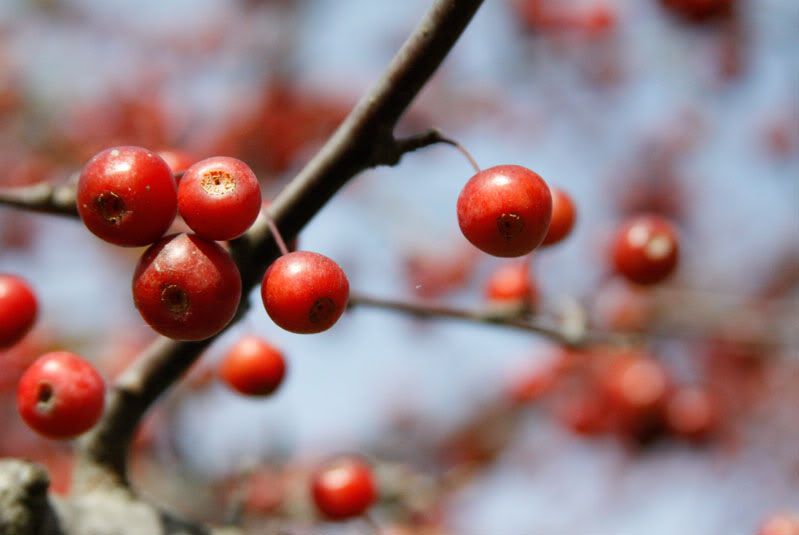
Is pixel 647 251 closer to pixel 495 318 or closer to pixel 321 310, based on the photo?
pixel 495 318

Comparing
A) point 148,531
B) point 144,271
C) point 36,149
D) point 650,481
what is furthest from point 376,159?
point 650,481

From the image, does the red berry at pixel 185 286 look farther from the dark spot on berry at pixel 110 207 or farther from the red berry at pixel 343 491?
the red berry at pixel 343 491

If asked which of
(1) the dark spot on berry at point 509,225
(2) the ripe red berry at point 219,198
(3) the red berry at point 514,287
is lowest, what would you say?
(3) the red berry at point 514,287

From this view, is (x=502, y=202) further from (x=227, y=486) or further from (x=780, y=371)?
(x=780, y=371)

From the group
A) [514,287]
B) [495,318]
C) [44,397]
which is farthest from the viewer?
Result: [514,287]

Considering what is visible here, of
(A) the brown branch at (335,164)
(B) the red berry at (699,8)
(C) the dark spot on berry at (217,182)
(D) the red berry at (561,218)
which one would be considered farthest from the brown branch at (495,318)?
(B) the red berry at (699,8)

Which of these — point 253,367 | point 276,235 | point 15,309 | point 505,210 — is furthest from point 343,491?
point 505,210
